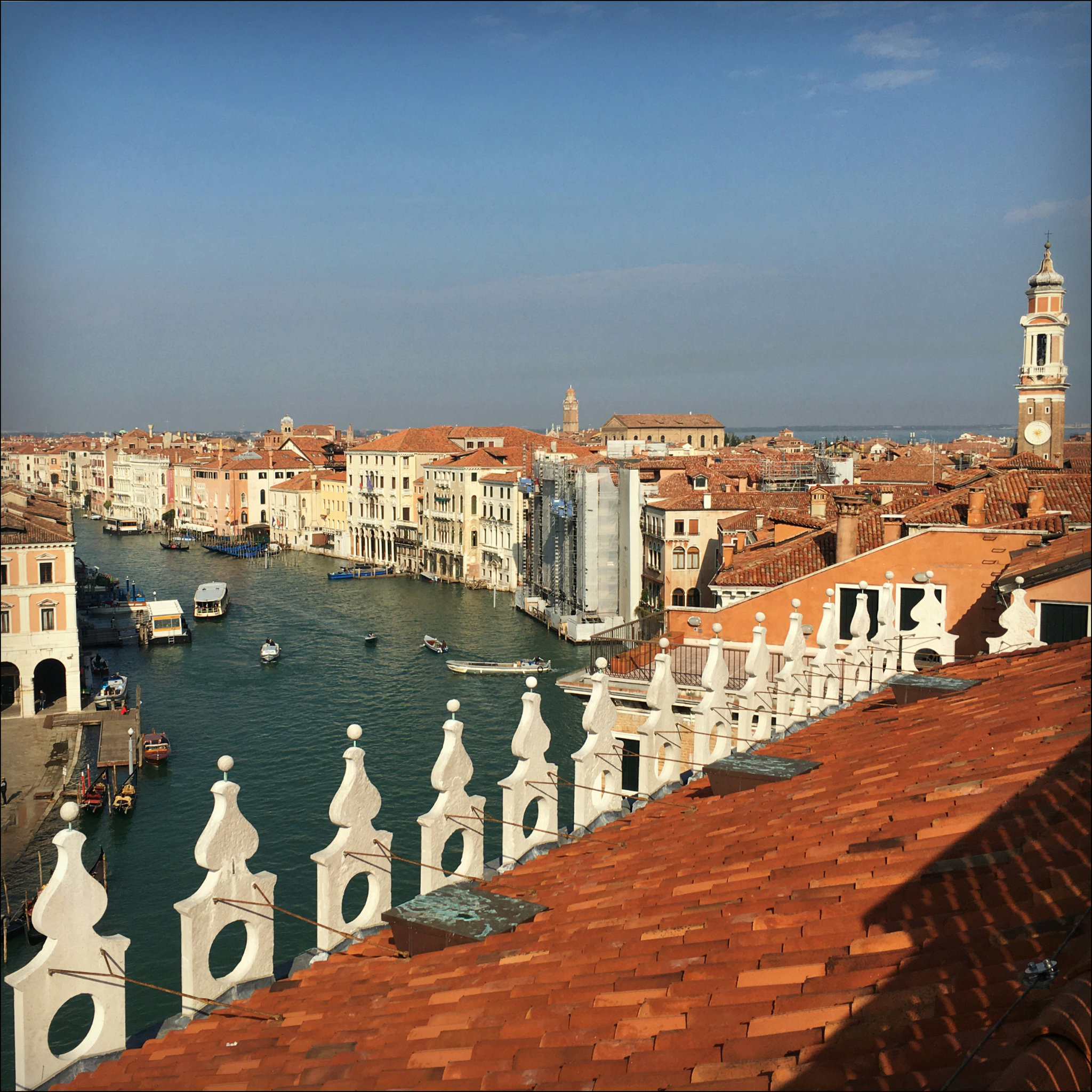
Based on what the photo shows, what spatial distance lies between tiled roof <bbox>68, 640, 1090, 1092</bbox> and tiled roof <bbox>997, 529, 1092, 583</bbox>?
3983 millimetres

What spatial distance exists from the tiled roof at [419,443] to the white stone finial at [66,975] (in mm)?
58115

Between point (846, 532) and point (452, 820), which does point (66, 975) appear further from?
point (846, 532)

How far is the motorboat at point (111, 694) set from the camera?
25.8m

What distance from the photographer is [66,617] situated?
2161 centimetres

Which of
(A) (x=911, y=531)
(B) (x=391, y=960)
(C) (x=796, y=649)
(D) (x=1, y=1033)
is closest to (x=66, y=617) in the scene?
(D) (x=1, y=1033)

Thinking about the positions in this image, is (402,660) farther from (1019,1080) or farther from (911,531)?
(1019,1080)

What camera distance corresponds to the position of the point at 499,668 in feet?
102

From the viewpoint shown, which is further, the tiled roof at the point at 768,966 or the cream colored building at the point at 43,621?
the cream colored building at the point at 43,621

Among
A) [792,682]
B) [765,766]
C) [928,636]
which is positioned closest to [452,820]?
[765,766]

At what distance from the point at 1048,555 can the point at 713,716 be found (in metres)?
Result: 4.18

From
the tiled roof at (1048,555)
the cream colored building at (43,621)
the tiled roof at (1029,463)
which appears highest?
the tiled roof at (1029,463)

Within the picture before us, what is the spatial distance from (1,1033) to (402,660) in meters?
21.9

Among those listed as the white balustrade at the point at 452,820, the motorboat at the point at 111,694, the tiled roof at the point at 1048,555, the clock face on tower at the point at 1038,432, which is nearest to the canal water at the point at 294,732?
the motorboat at the point at 111,694

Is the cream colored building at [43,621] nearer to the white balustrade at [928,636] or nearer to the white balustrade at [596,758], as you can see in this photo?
the white balustrade at [596,758]
